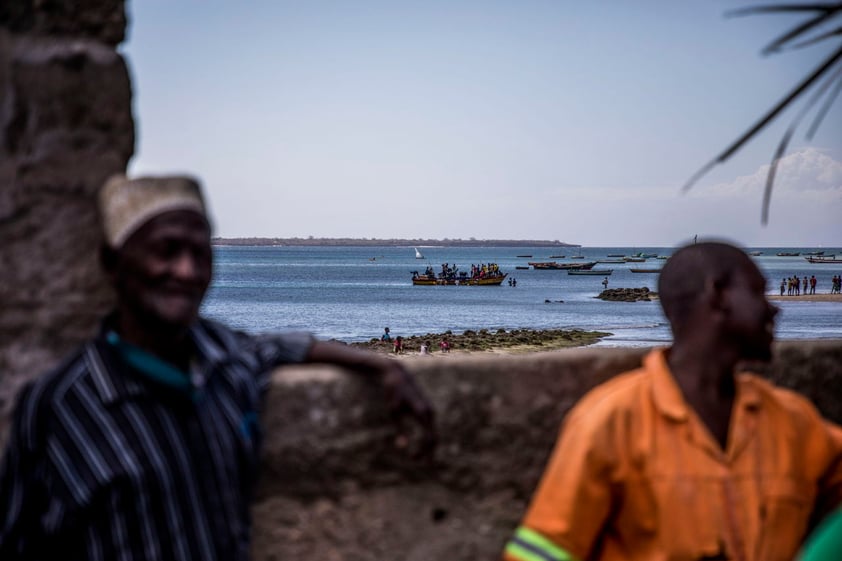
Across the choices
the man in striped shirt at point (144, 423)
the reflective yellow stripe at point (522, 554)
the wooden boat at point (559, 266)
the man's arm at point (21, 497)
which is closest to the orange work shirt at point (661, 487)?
the reflective yellow stripe at point (522, 554)

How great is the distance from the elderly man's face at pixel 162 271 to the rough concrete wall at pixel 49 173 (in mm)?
302

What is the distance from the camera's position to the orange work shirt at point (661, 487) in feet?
6.29

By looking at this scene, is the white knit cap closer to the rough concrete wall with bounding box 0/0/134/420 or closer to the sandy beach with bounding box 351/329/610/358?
the rough concrete wall with bounding box 0/0/134/420

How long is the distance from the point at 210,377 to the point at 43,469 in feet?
1.29

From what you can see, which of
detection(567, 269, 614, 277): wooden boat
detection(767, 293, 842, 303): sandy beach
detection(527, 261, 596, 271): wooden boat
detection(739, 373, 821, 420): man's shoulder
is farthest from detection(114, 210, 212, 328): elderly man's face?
detection(527, 261, 596, 271): wooden boat

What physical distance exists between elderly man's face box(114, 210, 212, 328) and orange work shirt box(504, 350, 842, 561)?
0.92m

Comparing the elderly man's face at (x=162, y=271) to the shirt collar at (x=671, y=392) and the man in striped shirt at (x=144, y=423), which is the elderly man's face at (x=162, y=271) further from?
the shirt collar at (x=671, y=392)

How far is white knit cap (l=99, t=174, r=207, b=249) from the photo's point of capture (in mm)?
1842

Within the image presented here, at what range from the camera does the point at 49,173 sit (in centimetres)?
206

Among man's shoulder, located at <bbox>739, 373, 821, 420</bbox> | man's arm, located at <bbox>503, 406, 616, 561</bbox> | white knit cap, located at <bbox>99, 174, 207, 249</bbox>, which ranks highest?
white knit cap, located at <bbox>99, 174, 207, 249</bbox>

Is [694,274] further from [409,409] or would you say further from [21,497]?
[21,497]

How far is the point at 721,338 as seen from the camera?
82.0 inches

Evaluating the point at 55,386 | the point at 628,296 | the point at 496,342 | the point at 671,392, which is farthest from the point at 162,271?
the point at 628,296

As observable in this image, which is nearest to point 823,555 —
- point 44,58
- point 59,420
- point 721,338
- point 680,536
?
point 680,536
